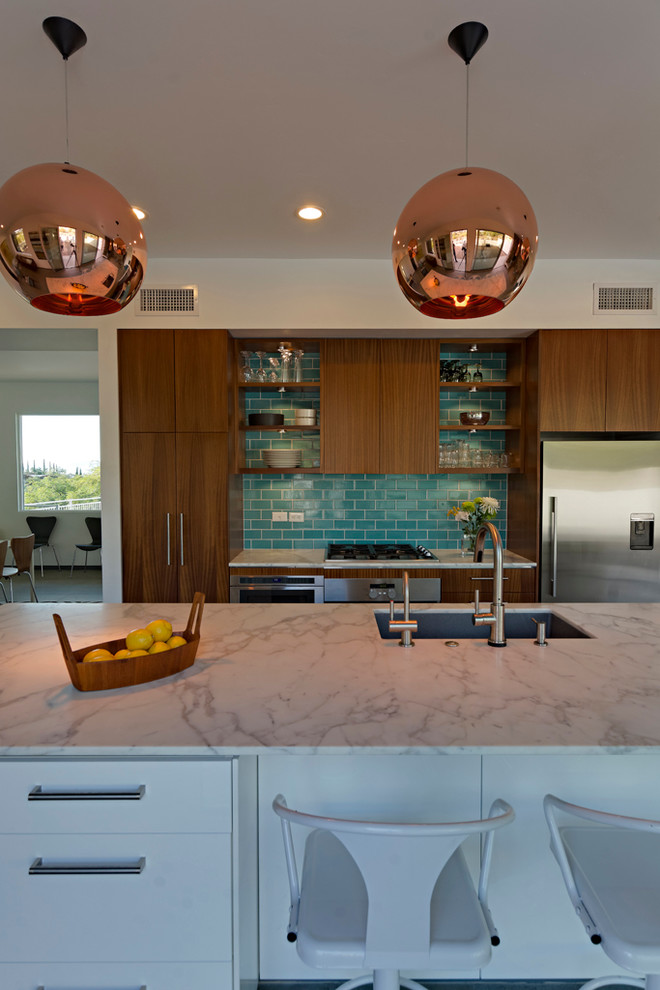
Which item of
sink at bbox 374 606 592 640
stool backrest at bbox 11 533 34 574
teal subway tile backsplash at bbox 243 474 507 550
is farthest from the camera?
stool backrest at bbox 11 533 34 574

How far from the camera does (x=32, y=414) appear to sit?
935 cm

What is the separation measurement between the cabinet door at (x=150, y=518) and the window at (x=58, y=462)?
5993 mm

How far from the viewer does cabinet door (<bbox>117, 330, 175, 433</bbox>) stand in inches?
148

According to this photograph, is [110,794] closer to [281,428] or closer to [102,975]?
[102,975]

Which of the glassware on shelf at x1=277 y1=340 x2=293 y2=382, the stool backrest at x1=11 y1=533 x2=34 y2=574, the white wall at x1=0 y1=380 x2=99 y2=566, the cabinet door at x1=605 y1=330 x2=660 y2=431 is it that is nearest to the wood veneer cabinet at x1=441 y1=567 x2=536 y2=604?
the cabinet door at x1=605 y1=330 x2=660 y2=431

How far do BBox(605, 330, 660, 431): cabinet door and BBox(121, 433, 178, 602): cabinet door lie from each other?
2.87 metres

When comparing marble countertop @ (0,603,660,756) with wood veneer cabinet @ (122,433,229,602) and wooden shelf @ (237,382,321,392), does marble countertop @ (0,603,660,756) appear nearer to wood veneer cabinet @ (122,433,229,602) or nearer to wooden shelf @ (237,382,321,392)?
wood veneer cabinet @ (122,433,229,602)

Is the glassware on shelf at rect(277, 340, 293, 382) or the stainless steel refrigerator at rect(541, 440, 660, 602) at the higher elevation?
the glassware on shelf at rect(277, 340, 293, 382)

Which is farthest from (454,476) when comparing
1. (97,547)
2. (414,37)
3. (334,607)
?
(97,547)

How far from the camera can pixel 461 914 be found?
1222 mm

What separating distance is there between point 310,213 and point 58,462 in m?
7.70

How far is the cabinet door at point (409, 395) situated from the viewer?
398cm

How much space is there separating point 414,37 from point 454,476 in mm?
2982

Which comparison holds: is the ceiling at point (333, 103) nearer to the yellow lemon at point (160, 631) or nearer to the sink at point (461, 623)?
the yellow lemon at point (160, 631)
